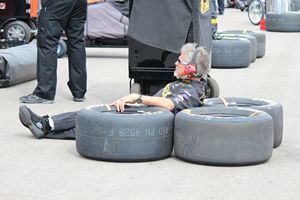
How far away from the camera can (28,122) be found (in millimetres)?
7375

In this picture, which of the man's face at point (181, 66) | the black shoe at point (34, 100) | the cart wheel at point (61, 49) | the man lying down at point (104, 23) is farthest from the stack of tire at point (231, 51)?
the man's face at point (181, 66)

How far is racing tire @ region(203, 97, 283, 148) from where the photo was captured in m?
7.07

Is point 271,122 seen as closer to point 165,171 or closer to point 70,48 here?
point 165,171

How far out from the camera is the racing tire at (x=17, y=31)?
50.6 feet

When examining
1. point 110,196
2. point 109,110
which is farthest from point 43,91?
point 110,196

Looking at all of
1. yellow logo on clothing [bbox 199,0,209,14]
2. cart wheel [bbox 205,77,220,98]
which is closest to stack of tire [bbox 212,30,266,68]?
cart wheel [bbox 205,77,220,98]

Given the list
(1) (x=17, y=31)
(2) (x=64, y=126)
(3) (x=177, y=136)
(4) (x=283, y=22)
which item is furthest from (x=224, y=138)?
(4) (x=283, y=22)

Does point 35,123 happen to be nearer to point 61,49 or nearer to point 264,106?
point 264,106

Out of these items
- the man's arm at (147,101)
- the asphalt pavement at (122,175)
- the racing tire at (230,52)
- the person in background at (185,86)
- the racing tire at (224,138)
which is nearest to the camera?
the asphalt pavement at (122,175)

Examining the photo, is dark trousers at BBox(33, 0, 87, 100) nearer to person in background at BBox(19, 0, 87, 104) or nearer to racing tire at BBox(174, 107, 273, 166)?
person in background at BBox(19, 0, 87, 104)

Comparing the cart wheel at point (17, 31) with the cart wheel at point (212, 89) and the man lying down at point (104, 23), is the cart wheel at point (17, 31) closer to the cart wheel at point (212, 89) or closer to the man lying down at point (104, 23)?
the man lying down at point (104, 23)

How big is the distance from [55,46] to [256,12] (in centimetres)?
1600

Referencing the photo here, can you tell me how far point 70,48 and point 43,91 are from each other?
1.98 ft

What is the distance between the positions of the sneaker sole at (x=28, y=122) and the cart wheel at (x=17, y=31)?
26.6ft
